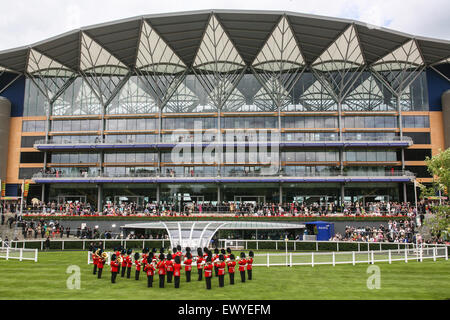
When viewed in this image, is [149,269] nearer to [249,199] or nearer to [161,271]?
[161,271]

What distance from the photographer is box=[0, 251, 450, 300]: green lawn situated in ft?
48.0

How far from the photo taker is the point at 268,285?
1705 centimetres

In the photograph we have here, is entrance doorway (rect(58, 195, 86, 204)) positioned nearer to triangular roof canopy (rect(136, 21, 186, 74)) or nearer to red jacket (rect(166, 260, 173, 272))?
triangular roof canopy (rect(136, 21, 186, 74))

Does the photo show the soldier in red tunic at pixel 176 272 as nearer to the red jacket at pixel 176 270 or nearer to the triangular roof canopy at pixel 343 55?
the red jacket at pixel 176 270

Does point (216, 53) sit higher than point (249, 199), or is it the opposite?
point (216, 53)

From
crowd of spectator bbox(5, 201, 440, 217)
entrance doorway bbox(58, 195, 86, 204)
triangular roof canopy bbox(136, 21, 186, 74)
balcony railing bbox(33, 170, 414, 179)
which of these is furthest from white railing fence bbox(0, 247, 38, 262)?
entrance doorway bbox(58, 195, 86, 204)

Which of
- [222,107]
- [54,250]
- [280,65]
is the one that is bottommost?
[54,250]

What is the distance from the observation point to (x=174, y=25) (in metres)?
47.5

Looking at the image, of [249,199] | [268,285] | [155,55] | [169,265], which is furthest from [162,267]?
[155,55]

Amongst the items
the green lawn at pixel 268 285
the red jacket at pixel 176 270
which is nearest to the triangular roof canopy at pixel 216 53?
the green lawn at pixel 268 285

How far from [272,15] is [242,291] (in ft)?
121

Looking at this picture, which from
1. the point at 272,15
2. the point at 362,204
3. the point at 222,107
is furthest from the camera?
the point at 222,107

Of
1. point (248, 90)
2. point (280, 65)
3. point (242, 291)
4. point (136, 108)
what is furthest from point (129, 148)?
Answer: point (242, 291)
